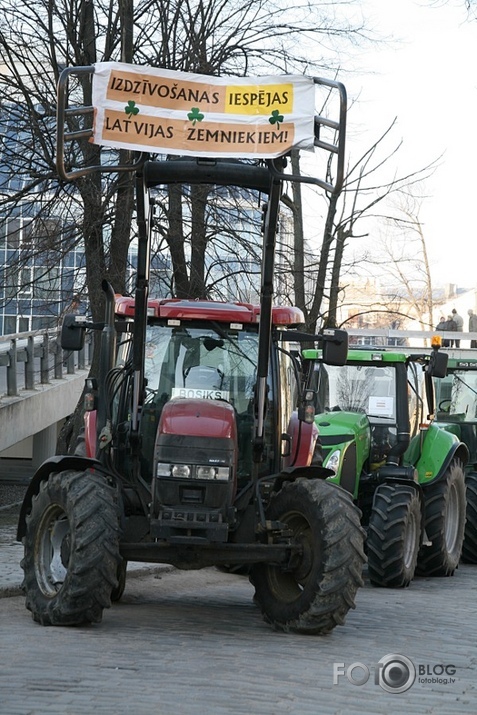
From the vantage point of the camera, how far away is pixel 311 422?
11.0 metres

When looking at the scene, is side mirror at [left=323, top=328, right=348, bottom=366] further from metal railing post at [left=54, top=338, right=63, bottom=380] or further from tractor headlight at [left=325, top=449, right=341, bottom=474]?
metal railing post at [left=54, top=338, right=63, bottom=380]

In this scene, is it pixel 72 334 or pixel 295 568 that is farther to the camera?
pixel 72 334

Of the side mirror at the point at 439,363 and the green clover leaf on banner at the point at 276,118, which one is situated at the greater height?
the green clover leaf on banner at the point at 276,118

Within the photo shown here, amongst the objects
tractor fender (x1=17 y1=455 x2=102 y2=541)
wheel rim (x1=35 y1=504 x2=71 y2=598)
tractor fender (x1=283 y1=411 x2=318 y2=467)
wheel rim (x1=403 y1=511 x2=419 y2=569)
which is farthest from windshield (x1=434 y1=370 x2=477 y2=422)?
wheel rim (x1=35 y1=504 x2=71 y2=598)

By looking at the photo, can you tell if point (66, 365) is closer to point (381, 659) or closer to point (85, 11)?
point (85, 11)

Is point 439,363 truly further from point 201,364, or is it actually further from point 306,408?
point 201,364

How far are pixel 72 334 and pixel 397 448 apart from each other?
5.38 metres

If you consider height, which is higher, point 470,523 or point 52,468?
point 52,468

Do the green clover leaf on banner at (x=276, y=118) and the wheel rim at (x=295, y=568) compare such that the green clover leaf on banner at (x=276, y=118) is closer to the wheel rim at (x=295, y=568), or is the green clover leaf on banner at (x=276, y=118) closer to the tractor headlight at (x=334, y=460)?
the wheel rim at (x=295, y=568)

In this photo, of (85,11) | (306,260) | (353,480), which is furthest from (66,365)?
(353,480)

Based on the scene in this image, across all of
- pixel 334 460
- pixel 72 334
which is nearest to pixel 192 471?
pixel 72 334

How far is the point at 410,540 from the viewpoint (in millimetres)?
13383

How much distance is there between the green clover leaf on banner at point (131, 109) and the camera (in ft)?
29.3

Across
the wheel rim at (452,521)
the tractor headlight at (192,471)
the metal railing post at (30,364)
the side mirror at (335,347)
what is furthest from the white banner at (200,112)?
the metal railing post at (30,364)
